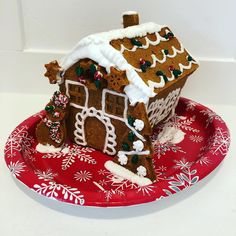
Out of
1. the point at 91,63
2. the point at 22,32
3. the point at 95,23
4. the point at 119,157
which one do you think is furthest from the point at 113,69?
the point at 22,32

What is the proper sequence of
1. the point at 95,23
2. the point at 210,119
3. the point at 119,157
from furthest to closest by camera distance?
the point at 95,23, the point at 210,119, the point at 119,157

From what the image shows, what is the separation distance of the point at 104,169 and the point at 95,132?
0.33 feet

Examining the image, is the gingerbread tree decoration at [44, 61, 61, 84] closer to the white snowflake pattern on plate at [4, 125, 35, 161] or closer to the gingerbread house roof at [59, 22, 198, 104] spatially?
the gingerbread house roof at [59, 22, 198, 104]

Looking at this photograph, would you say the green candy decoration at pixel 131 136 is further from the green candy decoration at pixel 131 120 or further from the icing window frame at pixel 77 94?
the icing window frame at pixel 77 94

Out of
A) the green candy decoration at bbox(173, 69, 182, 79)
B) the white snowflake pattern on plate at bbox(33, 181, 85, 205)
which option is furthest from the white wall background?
the white snowflake pattern on plate at bbox(33, 181, 85, 205)

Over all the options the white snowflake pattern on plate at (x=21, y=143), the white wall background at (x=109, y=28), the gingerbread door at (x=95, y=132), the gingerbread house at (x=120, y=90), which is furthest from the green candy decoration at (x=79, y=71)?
the white wall background at (x=109, y=28)

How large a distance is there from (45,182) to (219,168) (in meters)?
0.42

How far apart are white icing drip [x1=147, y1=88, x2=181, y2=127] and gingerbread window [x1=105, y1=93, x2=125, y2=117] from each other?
0.20 ft

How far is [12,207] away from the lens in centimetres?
74

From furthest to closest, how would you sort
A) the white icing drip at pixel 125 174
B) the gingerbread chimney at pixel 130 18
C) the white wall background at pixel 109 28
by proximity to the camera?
the white wall background at pixel 109 28
the gingerbread chimney at pixel 130 18
the white icing drip at pixel 125 174

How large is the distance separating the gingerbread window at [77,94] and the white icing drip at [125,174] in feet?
0.53

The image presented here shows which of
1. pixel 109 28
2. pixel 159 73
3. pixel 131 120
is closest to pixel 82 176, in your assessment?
pixel 131 120

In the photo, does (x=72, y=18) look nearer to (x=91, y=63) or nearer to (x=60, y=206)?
(x=91, y=63)

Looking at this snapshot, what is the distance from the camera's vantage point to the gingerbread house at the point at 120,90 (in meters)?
0.75
